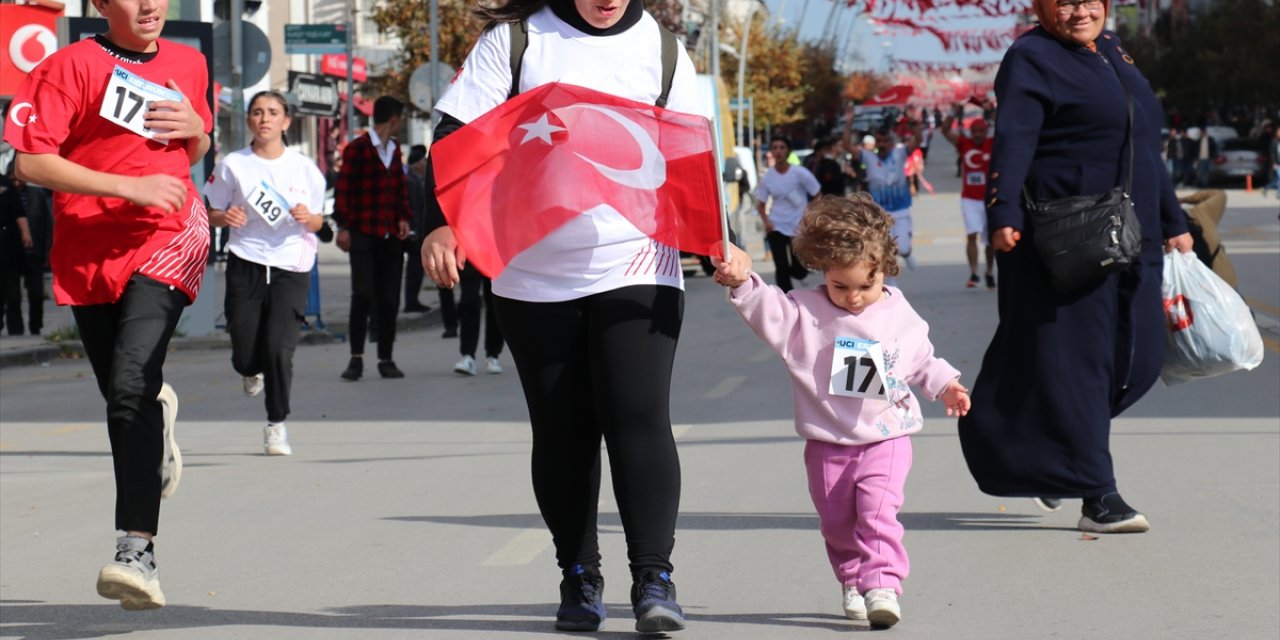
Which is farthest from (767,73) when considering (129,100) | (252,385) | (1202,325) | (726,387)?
(129,100)

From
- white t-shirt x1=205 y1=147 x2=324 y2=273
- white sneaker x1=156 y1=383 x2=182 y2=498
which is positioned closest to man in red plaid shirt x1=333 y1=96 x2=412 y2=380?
white t-shirt x1=205 y1=147 x2=324 y2=273

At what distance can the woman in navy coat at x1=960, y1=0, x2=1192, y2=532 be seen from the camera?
6984mm

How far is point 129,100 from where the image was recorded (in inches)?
224

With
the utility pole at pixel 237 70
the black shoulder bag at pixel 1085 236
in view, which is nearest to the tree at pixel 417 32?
the utility pole at pixel 237 70

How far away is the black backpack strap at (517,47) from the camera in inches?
207

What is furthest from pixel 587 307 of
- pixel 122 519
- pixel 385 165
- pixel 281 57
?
pixel 281 57

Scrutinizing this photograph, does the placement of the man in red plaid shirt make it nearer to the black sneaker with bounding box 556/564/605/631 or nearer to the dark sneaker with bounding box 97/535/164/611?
the dark sneaker with bounding box 97/535/164/611

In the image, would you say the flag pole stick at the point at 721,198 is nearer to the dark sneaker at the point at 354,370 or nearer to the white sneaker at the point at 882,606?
the white sneaker at the point at 882,606

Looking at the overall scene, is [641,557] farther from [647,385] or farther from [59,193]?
[59,193]

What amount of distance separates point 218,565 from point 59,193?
1646 mm

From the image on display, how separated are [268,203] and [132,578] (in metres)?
5.37

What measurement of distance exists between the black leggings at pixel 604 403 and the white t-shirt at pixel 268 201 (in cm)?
536

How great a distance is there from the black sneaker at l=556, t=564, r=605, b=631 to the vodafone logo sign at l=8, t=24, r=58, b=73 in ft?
73.1

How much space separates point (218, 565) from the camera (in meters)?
6.88
